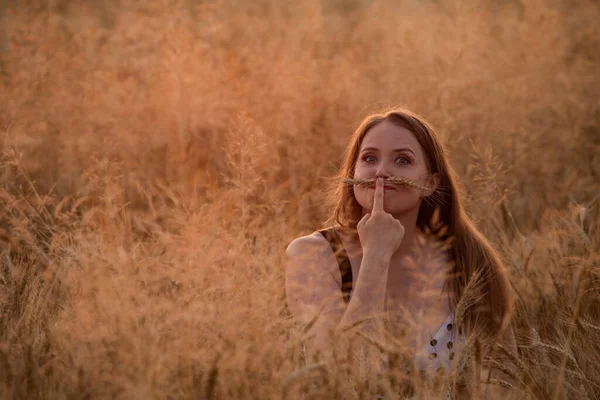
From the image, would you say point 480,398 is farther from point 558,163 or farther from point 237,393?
point 558,163

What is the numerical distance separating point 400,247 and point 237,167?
63 cm

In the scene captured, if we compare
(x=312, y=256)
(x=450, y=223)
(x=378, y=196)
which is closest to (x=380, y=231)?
(x=378, y=196)

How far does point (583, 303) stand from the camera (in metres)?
2.37

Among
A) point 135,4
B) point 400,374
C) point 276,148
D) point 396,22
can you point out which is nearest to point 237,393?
point 400,374

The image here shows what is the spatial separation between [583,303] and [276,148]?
170cm

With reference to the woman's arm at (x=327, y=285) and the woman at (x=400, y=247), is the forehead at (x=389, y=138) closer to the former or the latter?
the woman at (x=400, y=247)

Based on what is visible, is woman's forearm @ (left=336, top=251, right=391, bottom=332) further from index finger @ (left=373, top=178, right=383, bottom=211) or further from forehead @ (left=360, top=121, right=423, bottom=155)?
forehead @ (left=360, top=121, right=423, bottom=155)

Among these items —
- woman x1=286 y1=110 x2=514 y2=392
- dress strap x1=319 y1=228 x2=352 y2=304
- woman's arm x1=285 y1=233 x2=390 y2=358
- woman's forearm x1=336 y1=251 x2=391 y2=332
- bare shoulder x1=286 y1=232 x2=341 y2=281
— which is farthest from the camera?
dress strap x1=319 y1=228 x2=352 y2=304

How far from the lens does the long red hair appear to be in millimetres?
2277

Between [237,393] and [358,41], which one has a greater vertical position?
[358,41]

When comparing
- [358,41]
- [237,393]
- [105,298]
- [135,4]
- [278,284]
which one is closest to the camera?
[237,393]

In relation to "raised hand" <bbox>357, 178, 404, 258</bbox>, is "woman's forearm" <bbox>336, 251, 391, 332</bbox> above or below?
below

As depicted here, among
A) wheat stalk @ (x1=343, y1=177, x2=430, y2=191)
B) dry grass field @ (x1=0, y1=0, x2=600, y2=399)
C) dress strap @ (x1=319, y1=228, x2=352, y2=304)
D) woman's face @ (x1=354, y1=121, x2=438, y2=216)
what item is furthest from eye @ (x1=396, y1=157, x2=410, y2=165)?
dry grass field @ (x1=0, y1=0, x2=600, y2=399)

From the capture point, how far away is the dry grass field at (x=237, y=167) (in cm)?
140
